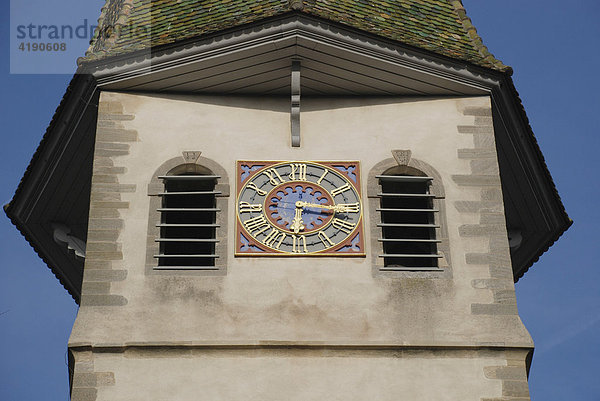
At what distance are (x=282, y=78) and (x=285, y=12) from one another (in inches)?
32.2

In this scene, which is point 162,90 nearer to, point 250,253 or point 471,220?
point 250,253

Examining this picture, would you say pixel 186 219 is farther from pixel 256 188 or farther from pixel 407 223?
pixel 407 223

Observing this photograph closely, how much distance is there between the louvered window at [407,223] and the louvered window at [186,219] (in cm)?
190

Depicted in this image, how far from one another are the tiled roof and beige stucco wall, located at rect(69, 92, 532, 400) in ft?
2.29

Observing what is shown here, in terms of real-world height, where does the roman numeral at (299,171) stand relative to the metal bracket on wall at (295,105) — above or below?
below

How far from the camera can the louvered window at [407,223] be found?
2038cm

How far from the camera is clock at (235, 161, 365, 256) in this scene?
20.2 meters

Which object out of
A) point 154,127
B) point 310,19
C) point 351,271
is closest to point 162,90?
point 154,127

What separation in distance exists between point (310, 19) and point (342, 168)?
1718 mm

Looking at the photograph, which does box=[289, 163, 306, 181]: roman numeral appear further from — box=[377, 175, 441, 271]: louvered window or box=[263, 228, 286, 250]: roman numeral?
box=[377, 175, 441, 271]: louvered window

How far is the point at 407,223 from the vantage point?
21.8 m

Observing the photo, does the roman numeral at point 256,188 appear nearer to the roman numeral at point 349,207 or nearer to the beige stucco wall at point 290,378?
the roman numeral at point 349,207

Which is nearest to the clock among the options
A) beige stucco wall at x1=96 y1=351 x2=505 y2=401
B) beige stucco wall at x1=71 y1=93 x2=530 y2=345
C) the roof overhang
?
beige stucco wall at x1=71 y1=93 x2=530 y2=345

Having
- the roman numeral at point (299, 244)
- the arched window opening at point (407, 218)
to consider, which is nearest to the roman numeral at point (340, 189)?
the arched window opening at point (407, 218)
